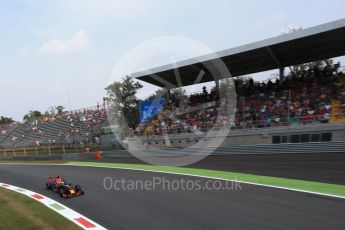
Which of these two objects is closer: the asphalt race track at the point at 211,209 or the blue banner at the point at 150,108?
the asphalt race track at the point at 211,209

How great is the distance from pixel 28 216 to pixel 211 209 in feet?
11.6

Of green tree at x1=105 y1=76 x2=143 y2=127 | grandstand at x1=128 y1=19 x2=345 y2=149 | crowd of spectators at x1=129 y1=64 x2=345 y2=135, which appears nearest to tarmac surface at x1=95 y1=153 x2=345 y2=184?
grandstand at x1=128 y1=19 x2=345 y2=149

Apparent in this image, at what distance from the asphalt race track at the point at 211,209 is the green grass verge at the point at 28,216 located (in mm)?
573

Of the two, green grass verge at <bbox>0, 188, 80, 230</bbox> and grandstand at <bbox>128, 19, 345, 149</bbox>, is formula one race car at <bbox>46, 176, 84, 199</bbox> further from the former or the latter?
grandstand at <bbox>128, 19, 345, 149</bbox>

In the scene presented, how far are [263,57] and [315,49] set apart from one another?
278cm

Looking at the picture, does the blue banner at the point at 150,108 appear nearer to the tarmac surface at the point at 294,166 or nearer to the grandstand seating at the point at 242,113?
the grandstand seating at the point at 242,113

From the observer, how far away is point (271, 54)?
19906 mm

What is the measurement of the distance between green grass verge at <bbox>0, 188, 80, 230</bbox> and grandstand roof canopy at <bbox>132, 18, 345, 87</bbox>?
13570 millimetres

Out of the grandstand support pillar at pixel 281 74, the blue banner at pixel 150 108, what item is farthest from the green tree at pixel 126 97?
the grandstand support pillar at pixel 281 74

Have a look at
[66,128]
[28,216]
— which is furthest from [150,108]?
[28,216]

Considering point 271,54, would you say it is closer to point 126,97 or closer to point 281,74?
point 281,74

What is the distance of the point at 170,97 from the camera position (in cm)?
2702

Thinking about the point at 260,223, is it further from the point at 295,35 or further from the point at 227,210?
the point at 295,35

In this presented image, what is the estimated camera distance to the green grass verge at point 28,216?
6336 millimetres
